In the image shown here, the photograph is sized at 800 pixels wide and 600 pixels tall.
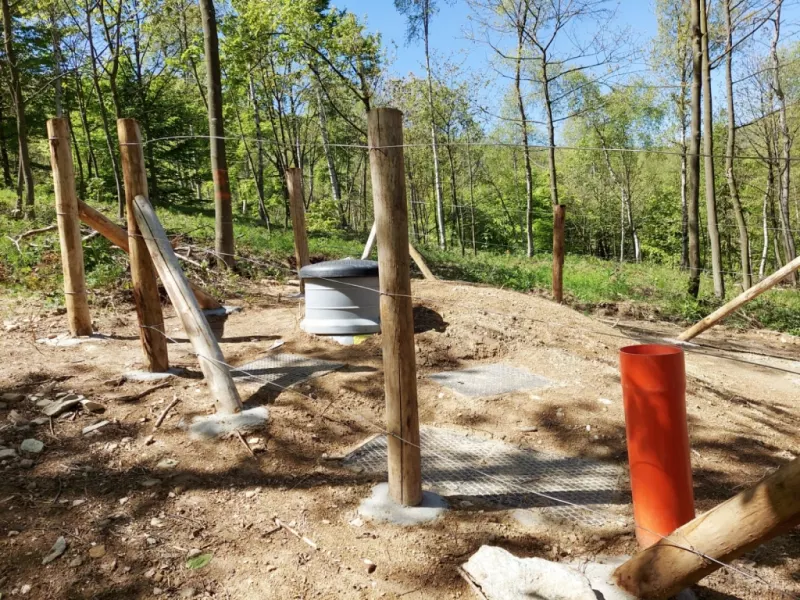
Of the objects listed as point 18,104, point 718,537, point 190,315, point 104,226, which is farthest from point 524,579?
point 18,104

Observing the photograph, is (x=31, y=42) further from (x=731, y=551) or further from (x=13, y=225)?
(x=731, y=551)

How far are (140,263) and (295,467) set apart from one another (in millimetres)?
2020

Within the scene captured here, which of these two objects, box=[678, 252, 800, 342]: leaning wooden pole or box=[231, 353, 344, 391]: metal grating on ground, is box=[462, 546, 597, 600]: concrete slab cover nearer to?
box=[231, 353, 344, 391]: metal grating on ground

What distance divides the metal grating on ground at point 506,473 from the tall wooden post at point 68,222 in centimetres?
331

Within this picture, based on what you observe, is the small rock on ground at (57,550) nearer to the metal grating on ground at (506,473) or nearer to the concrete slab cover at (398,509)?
the concrete slab cover at (398,509)

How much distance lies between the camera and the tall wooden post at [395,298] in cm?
250

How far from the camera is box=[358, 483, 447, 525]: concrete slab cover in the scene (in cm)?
265

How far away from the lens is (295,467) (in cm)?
313

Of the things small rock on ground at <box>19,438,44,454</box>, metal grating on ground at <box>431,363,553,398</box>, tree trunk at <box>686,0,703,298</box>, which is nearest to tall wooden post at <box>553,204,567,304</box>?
tree trunk at <box>686,0,703,298</box>

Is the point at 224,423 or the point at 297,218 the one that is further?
the point at 297,218

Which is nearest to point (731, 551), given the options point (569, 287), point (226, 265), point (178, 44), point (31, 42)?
point (226, 265)

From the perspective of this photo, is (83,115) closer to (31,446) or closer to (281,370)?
(281,370)

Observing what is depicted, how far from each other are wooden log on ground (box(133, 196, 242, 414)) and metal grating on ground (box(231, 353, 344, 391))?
0.33 metres

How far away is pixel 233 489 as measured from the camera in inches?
113
